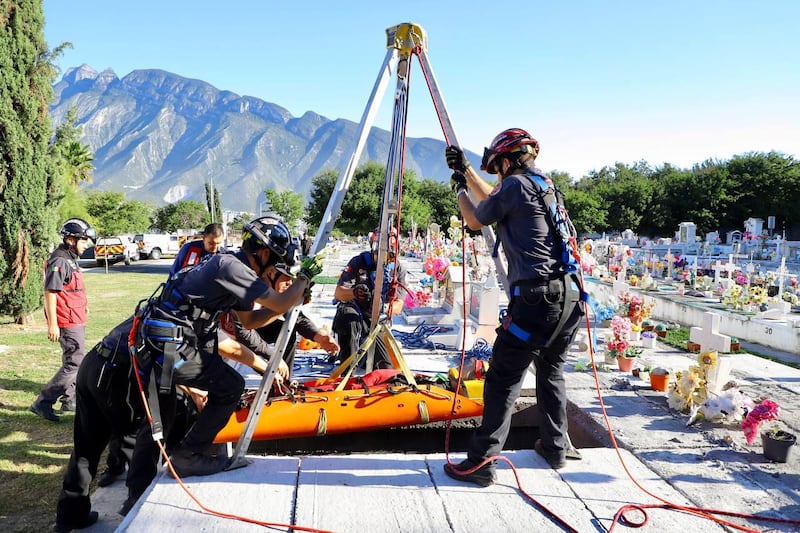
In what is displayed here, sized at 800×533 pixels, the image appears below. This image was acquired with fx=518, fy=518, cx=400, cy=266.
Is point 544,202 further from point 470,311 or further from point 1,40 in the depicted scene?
point 1,40

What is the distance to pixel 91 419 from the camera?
3.45 m

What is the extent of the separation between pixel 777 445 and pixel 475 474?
2.28m

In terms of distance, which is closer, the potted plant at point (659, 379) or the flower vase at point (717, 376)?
the flower vase at point (717, 376)

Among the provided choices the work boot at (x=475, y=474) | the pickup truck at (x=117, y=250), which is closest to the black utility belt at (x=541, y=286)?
the work boot at (x=475, y=474)

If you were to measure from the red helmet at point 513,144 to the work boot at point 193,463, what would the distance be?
2.60m

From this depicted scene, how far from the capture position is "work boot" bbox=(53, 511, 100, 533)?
3375 millimetres

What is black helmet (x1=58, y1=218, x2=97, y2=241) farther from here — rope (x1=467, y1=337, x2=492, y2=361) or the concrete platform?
rope (x1=467, y1=337, x2=492, y2=361)

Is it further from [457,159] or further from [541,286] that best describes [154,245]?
[541,286]

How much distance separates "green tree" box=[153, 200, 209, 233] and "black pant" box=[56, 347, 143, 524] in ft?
215

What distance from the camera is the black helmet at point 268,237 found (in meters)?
3.38

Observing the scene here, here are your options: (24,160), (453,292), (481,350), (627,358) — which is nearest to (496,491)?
(481,350)

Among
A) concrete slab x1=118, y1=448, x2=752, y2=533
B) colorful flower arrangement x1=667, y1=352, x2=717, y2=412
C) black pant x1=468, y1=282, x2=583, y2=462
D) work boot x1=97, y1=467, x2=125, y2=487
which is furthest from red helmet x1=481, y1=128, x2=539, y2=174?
work boot x1=97, y1=467, x2=125, y2=487

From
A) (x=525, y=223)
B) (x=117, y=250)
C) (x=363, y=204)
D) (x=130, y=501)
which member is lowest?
(x=130, y=501)

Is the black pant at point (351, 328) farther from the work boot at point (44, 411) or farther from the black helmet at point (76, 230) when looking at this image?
the work boot at point (44, 411)
